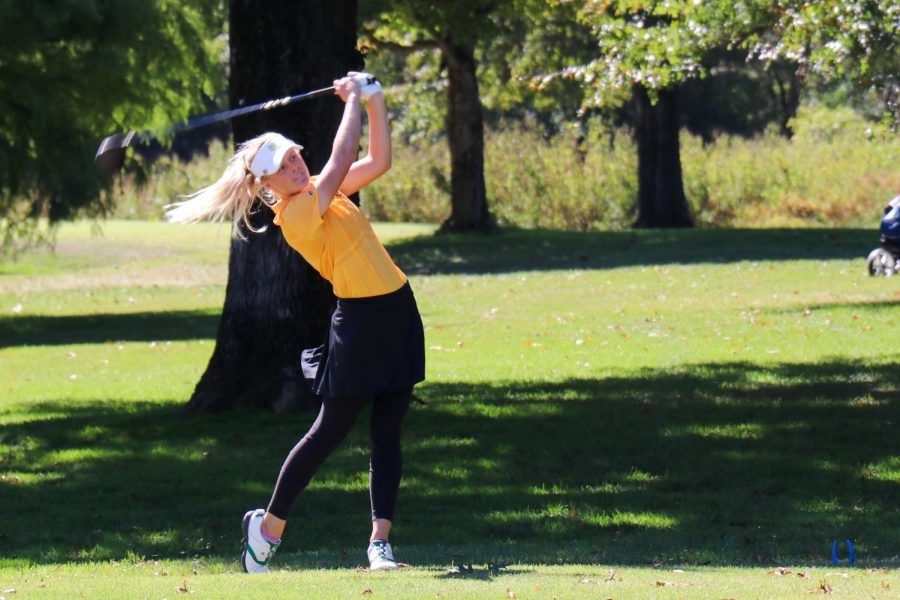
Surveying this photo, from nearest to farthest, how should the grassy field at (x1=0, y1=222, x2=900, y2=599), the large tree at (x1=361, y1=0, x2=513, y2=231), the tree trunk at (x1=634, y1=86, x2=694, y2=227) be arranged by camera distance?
the grassy field at (x1=0, y1=222, x2=900, y2=599) → the large tree at (x1=361, y1=0, x2=513, y2=231) → the tree trunk at (x1=634, y1=86, x2=694, y2=227)

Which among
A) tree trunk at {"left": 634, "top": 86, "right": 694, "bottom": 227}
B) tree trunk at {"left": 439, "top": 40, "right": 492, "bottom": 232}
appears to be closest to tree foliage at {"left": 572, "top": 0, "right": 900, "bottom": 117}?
tree trunk at {"left": 439, "top": 40, "right": 492, "bottom": 232}

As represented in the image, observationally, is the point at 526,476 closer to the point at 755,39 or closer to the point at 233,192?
the point at 233,192

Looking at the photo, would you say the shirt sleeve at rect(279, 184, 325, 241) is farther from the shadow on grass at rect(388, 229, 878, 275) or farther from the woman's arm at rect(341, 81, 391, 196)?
the shadow on grass at rect(388, 229, 878, 275)

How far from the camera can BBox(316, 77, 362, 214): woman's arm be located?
605 centimetres

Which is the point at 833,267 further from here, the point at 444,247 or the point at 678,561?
the point at 678,561

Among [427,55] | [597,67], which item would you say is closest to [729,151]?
[427,55]

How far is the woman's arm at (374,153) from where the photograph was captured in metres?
6.39

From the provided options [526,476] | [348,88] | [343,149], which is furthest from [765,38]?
[343,149]

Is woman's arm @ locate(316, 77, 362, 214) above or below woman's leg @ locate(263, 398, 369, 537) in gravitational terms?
above

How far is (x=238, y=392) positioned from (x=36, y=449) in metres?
1.56

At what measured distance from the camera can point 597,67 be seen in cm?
1836

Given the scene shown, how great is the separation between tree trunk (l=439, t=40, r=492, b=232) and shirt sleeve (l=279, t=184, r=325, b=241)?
1020 inches

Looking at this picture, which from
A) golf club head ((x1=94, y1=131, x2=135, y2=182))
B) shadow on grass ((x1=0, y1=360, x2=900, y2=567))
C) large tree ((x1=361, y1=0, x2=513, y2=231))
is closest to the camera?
golf club head ((x1=94, y1=131, x2=135, y2=182))

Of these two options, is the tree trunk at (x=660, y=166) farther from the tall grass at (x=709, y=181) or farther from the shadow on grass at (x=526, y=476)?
the shadow on grass at (x=526, y=476)
